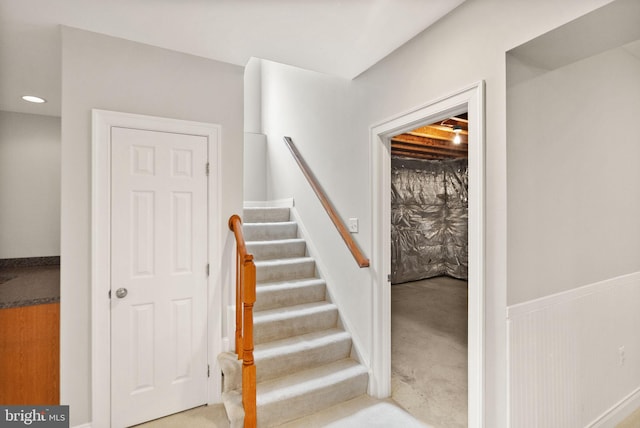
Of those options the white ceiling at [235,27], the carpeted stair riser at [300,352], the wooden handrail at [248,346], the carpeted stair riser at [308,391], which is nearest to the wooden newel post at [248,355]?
the wooden handrail at [248,346]

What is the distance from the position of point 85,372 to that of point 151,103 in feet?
5.92

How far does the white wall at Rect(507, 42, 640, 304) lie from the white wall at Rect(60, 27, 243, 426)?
7.30 ft

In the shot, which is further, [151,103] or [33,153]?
[33,153]

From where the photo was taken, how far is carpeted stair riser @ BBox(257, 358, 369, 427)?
197 cm

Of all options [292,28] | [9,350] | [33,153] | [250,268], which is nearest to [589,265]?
[250,268]

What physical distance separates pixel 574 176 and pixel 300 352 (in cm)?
218

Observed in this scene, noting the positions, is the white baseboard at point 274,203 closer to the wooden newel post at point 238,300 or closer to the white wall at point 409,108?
the white wall at point 409,108

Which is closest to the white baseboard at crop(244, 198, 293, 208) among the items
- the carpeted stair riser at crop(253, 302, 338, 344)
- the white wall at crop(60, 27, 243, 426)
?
the carpeted stair riser at crop(253, 302, 338, 344)

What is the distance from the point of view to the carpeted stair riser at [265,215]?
3.63 meters

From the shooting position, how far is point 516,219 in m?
1.50

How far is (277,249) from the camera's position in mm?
3230

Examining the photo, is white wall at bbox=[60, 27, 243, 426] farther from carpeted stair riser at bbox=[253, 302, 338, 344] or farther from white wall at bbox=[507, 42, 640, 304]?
white wall at bbox=[507, 42, 640, 304]

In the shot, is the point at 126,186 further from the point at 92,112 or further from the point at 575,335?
the point at 575,335

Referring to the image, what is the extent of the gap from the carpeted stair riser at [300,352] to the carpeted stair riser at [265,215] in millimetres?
1601
